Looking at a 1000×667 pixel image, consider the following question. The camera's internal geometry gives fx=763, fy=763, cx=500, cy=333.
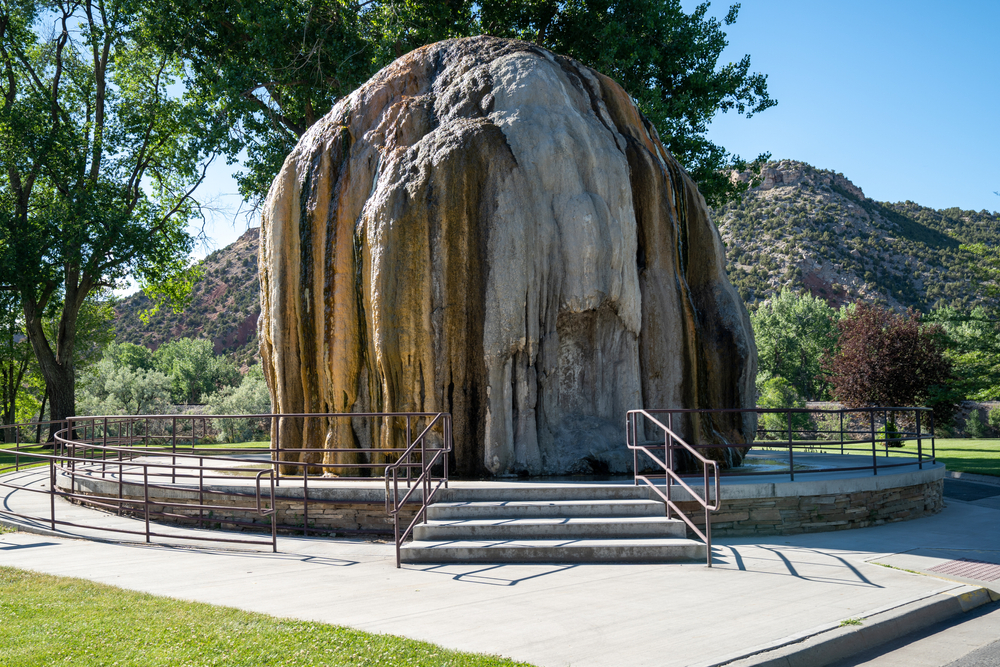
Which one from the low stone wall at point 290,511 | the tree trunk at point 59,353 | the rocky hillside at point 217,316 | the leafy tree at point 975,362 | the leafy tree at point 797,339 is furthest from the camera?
the rocky hillside at point 217,316

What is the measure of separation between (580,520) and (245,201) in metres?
18.7

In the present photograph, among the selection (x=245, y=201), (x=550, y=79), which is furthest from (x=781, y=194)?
(x=550, y=79)

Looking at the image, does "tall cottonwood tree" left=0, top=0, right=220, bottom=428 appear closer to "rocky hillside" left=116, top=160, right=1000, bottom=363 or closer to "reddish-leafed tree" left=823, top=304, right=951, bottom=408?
"reddish-leafed tree" left=823, top=304, right=951, bottom=408

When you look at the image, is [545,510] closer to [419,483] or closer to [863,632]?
[419,483]

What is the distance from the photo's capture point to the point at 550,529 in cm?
862

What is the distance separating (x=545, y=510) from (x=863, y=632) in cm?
424

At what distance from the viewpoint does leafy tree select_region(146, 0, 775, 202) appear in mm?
21578

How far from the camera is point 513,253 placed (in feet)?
36.7

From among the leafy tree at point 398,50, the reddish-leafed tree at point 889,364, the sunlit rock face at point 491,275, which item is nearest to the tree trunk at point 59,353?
the leafy tree at point 398,50

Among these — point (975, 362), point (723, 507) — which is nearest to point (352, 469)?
point (723, 507)

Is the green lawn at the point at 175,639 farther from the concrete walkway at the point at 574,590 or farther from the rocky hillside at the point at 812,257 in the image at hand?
the rocky hillside at the point at 812,257

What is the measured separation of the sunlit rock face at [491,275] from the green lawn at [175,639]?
573 centimetres

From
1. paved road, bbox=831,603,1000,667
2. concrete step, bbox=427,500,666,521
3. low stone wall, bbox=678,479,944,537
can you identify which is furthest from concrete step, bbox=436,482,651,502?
paved road, bbox=831,603,1000,667

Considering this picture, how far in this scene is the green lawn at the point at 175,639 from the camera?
4648 millimetres
